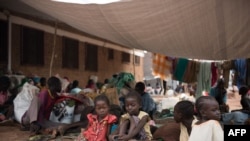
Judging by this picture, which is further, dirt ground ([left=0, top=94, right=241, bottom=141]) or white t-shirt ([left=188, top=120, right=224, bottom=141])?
dirt ground ([left=0, top=94, right=241, bottom=141])

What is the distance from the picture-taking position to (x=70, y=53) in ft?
35.2

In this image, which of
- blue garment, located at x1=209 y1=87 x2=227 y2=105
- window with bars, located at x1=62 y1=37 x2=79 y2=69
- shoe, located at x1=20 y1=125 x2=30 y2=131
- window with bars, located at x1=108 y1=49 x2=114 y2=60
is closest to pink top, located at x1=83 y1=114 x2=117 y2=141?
shoe, located at x1=20 y1=125 x2=30 y2=131

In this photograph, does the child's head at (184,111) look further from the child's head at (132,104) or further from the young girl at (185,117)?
the child's head at (132,104)

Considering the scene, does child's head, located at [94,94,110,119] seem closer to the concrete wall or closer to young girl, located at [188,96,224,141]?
young girl, located at [188,96,224,141]

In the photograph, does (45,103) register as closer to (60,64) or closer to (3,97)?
(3,97)

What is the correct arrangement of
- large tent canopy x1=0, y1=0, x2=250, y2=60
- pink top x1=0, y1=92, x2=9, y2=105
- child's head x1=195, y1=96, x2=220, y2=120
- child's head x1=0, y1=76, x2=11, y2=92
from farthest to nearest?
pink top x1=0, y1=92, x2=9, y2=105
child's head x1=0, y1=76, x2=11, y2=92
large tent canopy x1=0, y1=0, x2=250, y2=60
child's head x1=195, y1=96, x2=220, y2=120

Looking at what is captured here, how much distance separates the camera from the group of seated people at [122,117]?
97.2 inches

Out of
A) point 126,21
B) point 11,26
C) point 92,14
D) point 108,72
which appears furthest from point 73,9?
point 108,72

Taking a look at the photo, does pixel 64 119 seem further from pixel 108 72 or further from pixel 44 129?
pixel 108 72

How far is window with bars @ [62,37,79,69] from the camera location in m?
10.3

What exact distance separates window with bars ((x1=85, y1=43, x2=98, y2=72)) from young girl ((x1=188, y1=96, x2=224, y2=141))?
943cm

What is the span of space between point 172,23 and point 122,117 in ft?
4.19

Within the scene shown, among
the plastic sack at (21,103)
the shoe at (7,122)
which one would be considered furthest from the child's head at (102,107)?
the shoe at (7,122)

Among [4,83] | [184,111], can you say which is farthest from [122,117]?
[4,83]
